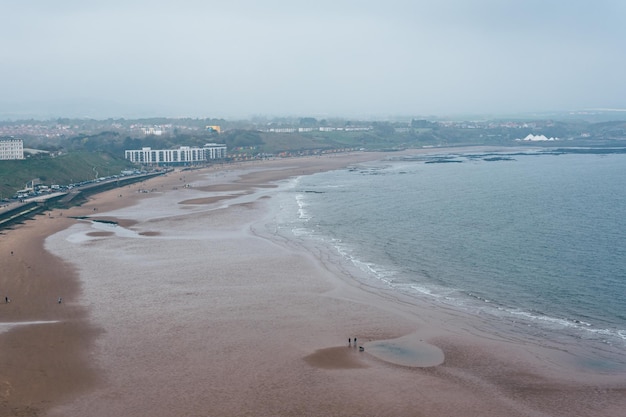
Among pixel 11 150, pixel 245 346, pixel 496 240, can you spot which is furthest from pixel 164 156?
pixel 245 346

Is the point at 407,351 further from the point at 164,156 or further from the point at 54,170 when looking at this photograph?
the point at 164,156

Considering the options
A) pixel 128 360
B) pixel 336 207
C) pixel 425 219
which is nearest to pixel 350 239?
pixel 425 219

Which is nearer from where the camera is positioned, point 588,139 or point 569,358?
point 569,358

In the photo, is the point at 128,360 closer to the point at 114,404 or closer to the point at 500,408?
the point at 114,404

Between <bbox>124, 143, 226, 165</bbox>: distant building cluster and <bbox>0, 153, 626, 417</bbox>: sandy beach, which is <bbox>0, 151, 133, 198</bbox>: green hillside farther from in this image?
<bbox>0, 153, 626, 417</bbox>: sandy beach

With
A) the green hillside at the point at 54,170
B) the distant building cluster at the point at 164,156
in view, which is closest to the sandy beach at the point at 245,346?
the green hillside at the point at 54,170

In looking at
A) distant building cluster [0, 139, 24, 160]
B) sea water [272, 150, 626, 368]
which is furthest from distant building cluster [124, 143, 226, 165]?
sea water [272, 150, 626, 368]
